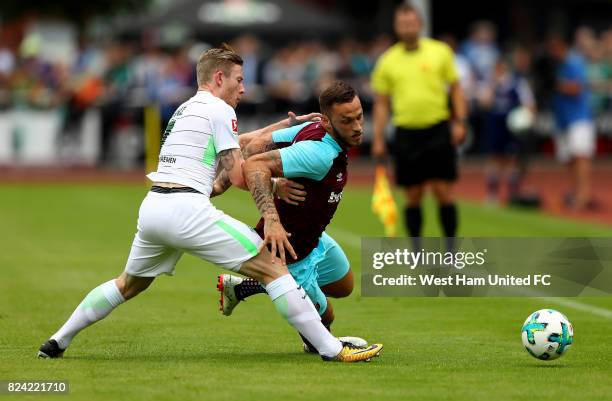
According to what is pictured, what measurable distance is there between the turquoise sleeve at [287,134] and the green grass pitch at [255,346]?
136cm

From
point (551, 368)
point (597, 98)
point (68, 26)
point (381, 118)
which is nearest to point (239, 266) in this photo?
point (551, 368)

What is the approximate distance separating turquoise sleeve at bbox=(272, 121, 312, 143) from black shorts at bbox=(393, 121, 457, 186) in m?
4.60

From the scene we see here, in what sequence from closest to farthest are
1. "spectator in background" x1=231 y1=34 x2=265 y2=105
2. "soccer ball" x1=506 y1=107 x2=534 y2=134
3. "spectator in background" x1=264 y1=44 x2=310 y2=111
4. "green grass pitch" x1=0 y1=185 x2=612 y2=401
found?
"green grass pitch" x1=0 y1=185 x2=612 y2=401
"soccer ball" x1=506 y1=107 x2=534 y2=134
"spectator in background" x1=231 y1=34 x2=265 y2=105
"spectator in background" x1=264 y1=44 x2=310 y2=111

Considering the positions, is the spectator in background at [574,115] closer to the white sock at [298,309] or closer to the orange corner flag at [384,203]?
the orange corner flag at [384,203]

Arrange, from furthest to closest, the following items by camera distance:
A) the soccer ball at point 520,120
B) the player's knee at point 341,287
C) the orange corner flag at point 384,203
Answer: the soccer ball at point 520,120 → the orange corner flag at point 384,203 → the player's knee at point 341,287

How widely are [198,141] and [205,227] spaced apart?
0.52m

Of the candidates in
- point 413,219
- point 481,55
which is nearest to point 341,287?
point 413,219

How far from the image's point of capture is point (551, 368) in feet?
27.4

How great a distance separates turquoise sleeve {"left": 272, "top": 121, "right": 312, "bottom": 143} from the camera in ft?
29.3

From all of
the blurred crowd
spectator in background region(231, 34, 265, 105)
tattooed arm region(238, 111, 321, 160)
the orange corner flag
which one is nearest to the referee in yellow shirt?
the orange corner flag

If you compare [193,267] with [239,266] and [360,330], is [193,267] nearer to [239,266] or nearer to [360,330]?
[360,330]

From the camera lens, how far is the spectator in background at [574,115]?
20.2m

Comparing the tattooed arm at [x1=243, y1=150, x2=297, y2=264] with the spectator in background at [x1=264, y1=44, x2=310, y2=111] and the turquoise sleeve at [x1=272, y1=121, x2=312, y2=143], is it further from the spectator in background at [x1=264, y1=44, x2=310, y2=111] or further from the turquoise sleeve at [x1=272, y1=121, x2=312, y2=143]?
the spectator in background at [x1=264, y1=44, x2=310, y2=111]

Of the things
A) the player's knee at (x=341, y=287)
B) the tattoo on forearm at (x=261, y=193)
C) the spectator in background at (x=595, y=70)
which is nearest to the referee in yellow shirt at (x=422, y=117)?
the player's knee at (x=341, y=287)
